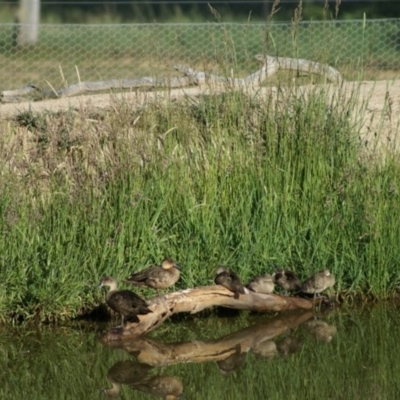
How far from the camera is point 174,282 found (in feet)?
32.4

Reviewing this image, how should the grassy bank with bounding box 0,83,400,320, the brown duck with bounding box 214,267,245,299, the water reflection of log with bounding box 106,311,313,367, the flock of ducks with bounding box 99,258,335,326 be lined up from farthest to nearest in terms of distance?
the grassy bank with bounding box 0,83,400,320
the brown duck with bounding box 214,267,245,299
the flock of ducks with bounding box 99,258,335,326
the water reflection of log with bounding box 106,311,313,367

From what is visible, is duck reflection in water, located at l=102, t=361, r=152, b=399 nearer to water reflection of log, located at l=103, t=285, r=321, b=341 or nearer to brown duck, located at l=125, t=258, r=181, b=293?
water reflection of log, located at l=103, t=285, r=321, b=341

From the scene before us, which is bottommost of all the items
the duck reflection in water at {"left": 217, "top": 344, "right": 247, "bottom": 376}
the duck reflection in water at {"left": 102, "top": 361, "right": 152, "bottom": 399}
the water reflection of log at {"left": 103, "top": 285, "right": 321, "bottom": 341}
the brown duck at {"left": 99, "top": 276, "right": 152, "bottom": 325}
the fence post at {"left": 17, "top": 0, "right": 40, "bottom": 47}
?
the fence post at {"left": 17, "top": 0, "right": 40, "bottom": 47}

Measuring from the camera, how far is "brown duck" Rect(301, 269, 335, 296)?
1019 centimetres

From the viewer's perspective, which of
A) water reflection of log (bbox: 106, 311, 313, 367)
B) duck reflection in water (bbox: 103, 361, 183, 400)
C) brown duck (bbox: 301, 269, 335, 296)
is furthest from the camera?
brown duck (bbox: 301, 269, 335, 296)

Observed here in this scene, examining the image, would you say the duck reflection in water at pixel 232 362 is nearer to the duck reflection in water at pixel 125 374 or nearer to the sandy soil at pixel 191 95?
the duck reflection in water at pixel 125 374

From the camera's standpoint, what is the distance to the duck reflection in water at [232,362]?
29.9ft

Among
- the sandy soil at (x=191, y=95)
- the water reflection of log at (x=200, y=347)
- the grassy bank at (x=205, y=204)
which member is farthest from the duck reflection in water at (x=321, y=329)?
the sandy soil at (x=191, y=95)

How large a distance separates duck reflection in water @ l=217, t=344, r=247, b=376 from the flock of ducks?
61cm

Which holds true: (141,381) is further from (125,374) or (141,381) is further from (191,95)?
(191,95)

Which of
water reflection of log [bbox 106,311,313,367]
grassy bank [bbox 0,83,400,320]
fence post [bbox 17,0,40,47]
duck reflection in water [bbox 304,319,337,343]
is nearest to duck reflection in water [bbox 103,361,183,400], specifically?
water reflection of log [bbox 106,311,313,367]

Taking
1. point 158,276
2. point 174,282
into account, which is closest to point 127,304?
point 158,276

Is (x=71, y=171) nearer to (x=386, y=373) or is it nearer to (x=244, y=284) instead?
(x=244, y=284)

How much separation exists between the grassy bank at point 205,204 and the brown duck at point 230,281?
1.71 ft
